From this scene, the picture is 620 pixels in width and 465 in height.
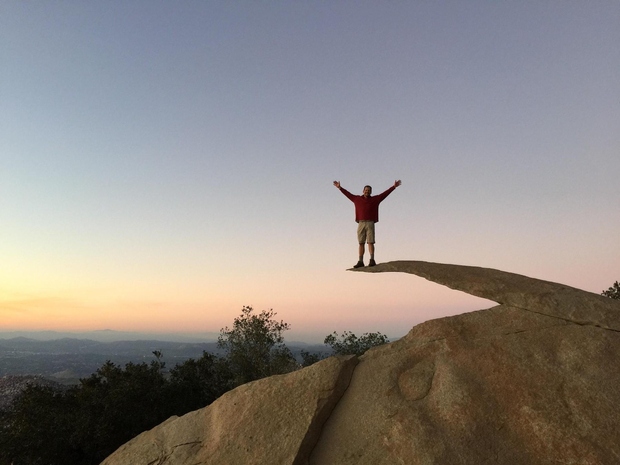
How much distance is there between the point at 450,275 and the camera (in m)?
16.5

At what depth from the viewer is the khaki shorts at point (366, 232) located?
18172mm

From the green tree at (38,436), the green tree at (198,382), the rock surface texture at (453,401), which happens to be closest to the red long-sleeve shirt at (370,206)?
the rock surface texture at (453,401)

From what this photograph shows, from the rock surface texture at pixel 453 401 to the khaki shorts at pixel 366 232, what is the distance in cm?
248

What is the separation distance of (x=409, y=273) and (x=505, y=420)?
6082mm

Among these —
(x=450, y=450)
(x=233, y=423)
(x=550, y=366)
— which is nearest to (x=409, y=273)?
(x=550, y=366)

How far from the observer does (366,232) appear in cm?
1833

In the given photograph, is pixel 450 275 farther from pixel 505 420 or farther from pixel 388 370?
pixel 505 420

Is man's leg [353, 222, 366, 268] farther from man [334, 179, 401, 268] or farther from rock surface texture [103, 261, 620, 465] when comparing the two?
rock surface texture [103, 261, 620, 465]

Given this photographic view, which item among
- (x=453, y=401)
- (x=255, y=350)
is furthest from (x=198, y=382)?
(x=453, y=401)

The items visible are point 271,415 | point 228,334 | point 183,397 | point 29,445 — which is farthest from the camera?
point 228,334

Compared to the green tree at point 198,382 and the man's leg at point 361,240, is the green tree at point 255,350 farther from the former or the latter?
the man's leg at point 361,240

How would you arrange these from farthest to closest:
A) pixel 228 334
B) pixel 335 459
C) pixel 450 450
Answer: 1. pixel 228 334
2. pixel 335 459
3. pixel 450 450

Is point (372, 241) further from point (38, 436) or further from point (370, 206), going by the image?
point (38, 436)

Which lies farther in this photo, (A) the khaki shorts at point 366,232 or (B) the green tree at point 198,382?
(B) the green tree at point 198,382
